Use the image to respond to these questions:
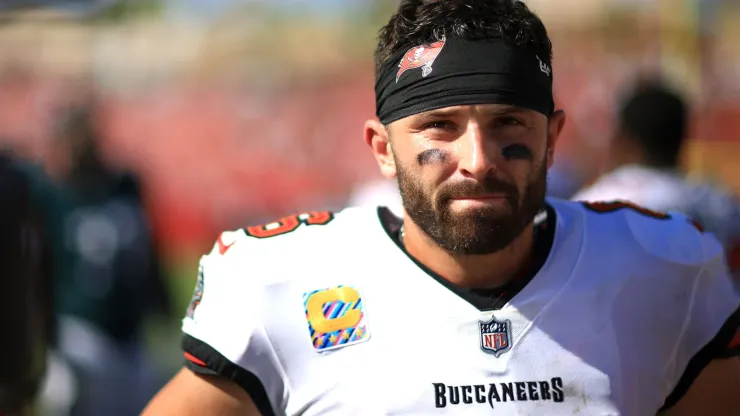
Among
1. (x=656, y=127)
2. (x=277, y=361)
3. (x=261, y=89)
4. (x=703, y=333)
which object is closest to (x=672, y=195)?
(x=656, y=127)

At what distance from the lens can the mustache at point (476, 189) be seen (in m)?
2.24

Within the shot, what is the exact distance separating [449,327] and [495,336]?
103 millimetres

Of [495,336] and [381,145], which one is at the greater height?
[381,145]

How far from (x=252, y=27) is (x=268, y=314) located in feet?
44.9

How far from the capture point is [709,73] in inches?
435

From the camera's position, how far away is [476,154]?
223 cm

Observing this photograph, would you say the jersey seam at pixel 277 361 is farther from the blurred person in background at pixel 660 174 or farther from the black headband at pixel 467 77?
the blurred person in background at pixel 660 174

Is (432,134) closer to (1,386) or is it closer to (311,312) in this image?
(311,312)

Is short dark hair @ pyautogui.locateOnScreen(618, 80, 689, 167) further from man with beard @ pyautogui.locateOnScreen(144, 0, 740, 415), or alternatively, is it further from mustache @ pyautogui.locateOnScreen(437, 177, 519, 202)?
mustache @ pyautogui.locateOnScreen(437, 177, 519, 202)

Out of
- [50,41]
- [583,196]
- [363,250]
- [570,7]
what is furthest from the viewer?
[50,41]

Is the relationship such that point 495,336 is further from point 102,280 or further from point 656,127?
point 102,280

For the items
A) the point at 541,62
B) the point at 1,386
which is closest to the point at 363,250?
the point at 541,62

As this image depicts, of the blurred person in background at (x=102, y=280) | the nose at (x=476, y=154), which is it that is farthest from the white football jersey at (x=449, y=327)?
the blurred person in background at (x=102, y=280)

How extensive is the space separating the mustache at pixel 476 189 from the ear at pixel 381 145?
Result: 0.75 feet
